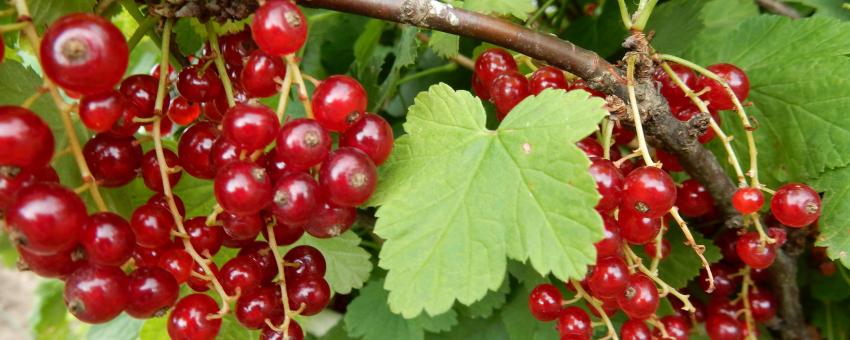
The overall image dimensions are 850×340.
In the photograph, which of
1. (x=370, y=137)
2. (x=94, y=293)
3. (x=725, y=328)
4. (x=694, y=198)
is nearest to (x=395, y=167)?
(x=370, y=137)

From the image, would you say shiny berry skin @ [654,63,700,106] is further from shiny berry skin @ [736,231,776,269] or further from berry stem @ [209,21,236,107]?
berry stem @ [209,21,236,107]

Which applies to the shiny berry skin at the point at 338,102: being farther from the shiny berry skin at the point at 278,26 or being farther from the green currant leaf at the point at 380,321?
the green currant leaf at the point at 380,321

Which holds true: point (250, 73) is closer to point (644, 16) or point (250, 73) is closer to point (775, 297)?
point (644, 16)

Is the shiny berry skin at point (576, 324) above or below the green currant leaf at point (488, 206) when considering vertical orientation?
below

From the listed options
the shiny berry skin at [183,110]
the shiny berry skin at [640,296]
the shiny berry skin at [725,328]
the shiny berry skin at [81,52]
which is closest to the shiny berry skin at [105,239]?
the shiny berry skin at [81,52]

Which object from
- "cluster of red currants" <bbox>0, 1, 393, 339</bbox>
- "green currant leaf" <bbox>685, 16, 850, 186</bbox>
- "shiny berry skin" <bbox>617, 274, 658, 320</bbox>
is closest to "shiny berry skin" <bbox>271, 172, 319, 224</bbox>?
"cluster of red currants" <bbox>0, 1, 393, 339</bbox>

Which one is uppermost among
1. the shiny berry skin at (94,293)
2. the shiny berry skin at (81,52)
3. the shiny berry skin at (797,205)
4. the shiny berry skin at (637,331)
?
the shiny berry skin at (81,52)

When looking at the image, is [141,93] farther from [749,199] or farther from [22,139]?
[749,199]
